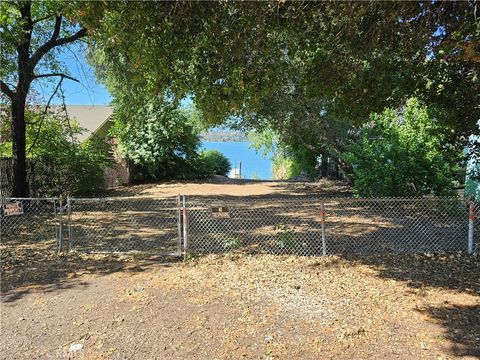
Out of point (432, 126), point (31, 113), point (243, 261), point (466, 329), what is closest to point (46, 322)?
point (243, 261)

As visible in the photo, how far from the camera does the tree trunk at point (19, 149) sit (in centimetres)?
A: 1156

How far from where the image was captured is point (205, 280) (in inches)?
214

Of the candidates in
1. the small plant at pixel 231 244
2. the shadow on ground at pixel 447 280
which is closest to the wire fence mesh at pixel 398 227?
the shadow on ground at pixel 447 280

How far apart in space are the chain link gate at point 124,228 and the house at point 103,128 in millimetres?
6827

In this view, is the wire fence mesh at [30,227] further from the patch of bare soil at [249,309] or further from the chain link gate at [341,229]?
the chain link gate at [341,229]

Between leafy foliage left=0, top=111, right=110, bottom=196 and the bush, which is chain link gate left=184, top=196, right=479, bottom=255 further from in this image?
the bush

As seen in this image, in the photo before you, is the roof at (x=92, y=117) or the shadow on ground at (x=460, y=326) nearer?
the shadow on ground at (x=460, y=326)

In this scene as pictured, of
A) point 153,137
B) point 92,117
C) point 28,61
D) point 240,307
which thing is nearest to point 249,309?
point 240,307

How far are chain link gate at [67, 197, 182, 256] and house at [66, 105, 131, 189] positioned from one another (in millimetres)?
6827

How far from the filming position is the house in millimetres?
20406

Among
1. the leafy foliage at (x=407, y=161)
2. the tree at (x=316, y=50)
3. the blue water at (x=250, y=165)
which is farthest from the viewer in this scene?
the blue water at (x=250, y=165)

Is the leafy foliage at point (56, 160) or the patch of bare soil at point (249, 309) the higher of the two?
the leafy foliage at point (56, 160)

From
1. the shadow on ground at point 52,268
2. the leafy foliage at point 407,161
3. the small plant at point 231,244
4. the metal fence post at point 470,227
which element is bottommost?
the shadow on ground at point 52,268

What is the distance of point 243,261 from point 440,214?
5595mm
